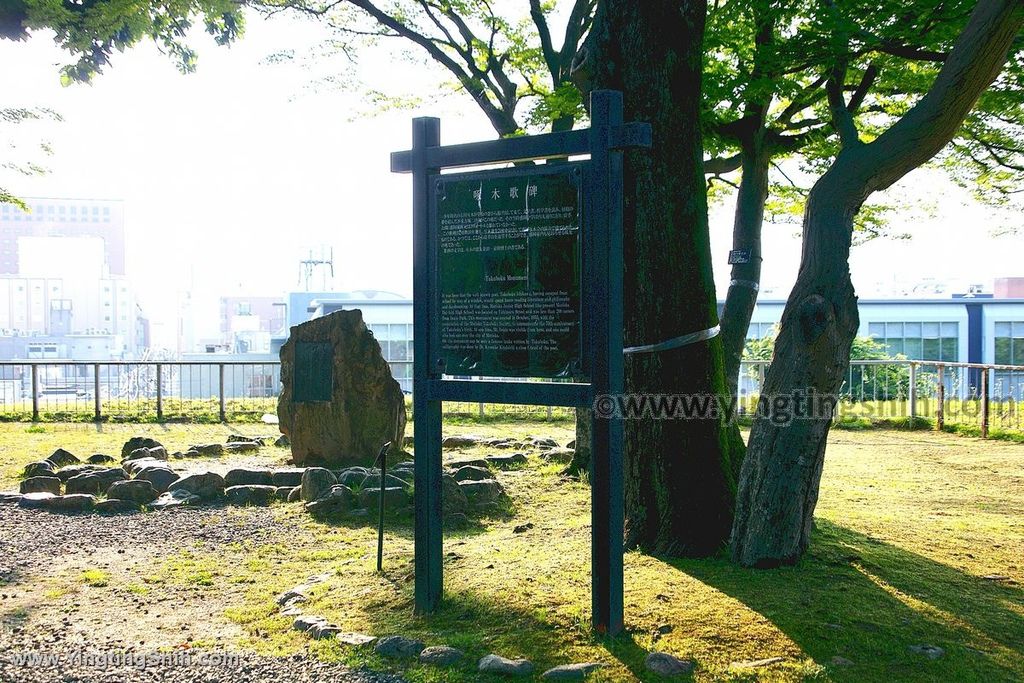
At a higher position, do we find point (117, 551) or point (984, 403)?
point (984, 403)

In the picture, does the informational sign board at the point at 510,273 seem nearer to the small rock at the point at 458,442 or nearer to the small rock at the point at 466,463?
the small rock at the point at 466,463

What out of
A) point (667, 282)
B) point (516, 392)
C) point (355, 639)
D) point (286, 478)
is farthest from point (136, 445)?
point (516, 392)

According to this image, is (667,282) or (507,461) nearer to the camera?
(667,282)

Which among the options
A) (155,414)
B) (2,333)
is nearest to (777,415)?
(155,414)

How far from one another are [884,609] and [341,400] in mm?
7470

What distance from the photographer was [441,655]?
4656 millimetres

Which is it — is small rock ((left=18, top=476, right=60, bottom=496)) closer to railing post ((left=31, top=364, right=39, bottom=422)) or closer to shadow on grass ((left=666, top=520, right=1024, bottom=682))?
shadow on grass ((left=666, top=520, right=1024, bottom=682))

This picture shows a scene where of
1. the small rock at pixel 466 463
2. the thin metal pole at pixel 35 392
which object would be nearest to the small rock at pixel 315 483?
the small rock at pixel 466 463

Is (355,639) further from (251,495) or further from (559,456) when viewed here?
(559,456)

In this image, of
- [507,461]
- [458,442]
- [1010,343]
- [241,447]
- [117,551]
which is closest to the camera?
[117,551]

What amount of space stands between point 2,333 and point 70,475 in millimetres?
69400

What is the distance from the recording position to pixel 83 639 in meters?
5.34

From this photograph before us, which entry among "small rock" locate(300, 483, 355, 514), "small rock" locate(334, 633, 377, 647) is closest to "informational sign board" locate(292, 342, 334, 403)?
"small rock" locate(300, 483, 355, 514)

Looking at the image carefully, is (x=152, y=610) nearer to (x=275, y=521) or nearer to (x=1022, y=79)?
(x=275, y=521)
